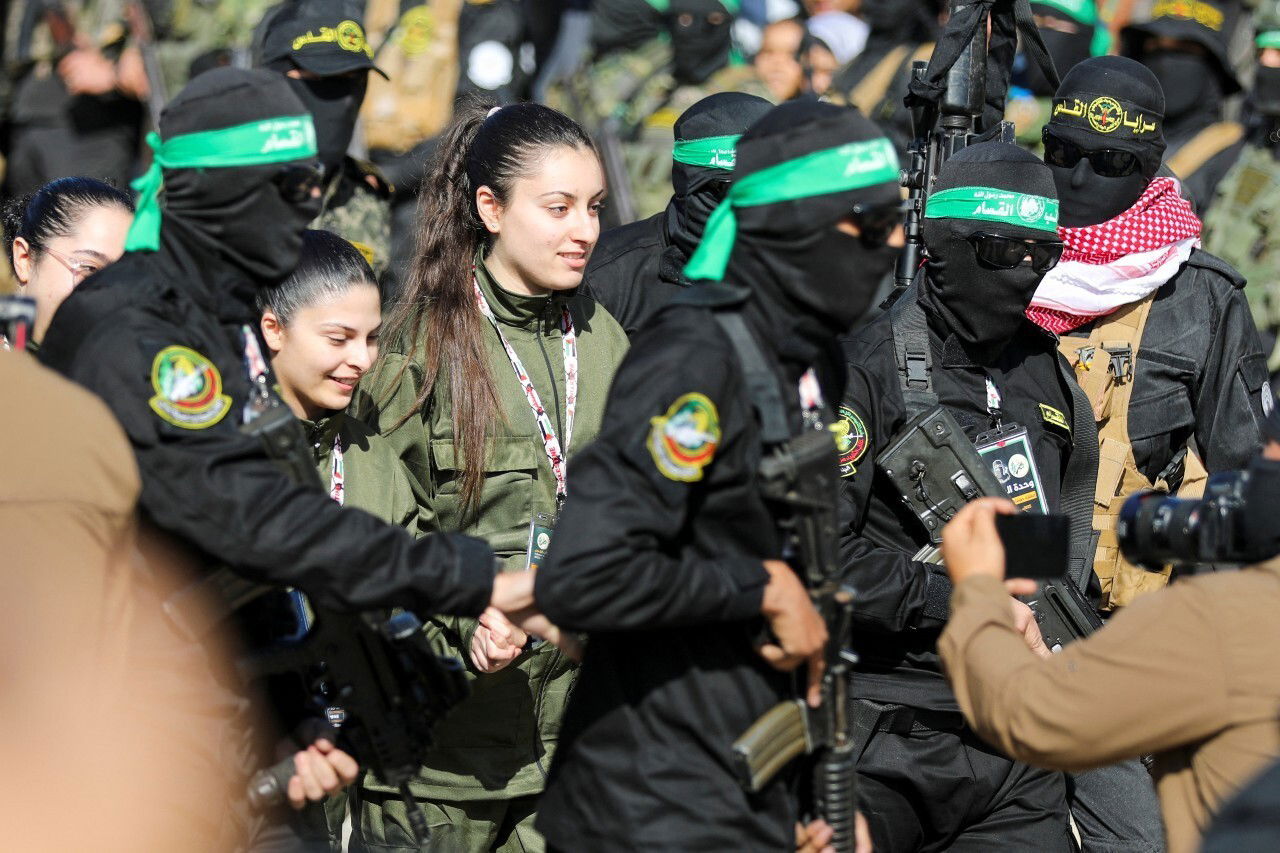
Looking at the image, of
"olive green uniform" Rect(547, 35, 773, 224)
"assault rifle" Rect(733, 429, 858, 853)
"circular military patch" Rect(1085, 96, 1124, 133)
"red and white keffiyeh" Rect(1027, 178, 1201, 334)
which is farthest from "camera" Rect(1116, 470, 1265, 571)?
"olive green uniform" Rect(547, 35, 773, 224)

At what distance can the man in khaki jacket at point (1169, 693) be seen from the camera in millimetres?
3131

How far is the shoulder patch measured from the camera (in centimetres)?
459

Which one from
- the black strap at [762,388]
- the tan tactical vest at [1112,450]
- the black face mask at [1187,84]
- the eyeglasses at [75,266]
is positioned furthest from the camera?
the black face mask at [1187,84]

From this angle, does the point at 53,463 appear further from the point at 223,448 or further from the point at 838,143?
the point at 838,143

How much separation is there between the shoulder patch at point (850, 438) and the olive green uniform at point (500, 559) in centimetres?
73

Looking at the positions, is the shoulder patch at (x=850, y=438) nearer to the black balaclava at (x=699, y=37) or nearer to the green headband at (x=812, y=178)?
the green headband at (x=812, y=178)

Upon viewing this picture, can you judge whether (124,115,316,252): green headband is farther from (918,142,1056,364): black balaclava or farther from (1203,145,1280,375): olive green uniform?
(1203,145,1280,375): olive green uniform

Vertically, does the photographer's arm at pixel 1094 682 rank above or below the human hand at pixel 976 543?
below

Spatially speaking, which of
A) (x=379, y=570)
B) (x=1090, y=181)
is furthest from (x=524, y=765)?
(x=1090, y=181)

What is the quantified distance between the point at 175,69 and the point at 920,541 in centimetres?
965

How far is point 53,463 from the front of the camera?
2.86 metres

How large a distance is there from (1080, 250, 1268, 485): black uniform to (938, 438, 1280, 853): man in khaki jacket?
8.44ft

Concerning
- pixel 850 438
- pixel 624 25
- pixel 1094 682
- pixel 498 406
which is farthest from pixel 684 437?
pixel 624 25

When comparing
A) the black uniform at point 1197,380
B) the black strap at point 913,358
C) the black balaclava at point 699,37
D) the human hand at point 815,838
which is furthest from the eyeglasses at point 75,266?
the black balaclava at point 699,37
